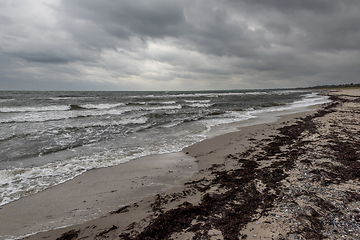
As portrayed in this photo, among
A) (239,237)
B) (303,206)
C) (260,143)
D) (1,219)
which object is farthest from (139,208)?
(260,143)

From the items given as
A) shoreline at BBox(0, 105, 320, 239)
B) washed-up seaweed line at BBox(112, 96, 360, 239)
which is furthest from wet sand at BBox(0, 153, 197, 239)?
washed-up seaweed line at BBox(112, 96, 360, 239)

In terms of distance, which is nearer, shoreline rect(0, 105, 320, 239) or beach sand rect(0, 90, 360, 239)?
→ beach sand rect(0, 90, 360, 239)

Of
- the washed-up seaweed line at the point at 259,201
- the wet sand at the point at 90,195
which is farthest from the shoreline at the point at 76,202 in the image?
the washed-up seaweed line at the point at 259,201

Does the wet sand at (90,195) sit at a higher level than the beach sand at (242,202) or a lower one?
lower

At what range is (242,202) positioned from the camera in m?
3.36

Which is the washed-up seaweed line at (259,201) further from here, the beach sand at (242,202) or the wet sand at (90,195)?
the wet sand at (90,195)

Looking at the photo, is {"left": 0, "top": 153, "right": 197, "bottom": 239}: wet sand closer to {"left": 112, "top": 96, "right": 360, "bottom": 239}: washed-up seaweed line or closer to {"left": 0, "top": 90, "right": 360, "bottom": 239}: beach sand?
{"left": 0, "top": 90, "right": 360, "bottom": 239}: beach sand

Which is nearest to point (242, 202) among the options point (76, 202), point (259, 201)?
point (259, 201)

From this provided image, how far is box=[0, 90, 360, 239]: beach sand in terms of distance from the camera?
8.58 ft

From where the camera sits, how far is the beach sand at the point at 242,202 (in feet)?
8.58

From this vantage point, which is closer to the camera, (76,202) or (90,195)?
(76,202)

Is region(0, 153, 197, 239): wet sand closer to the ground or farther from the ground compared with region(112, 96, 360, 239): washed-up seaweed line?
closer to the ground

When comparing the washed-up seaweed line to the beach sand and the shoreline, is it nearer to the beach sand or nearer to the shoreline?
the beach sand

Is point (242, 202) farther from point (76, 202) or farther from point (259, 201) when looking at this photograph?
point (76, 202)
